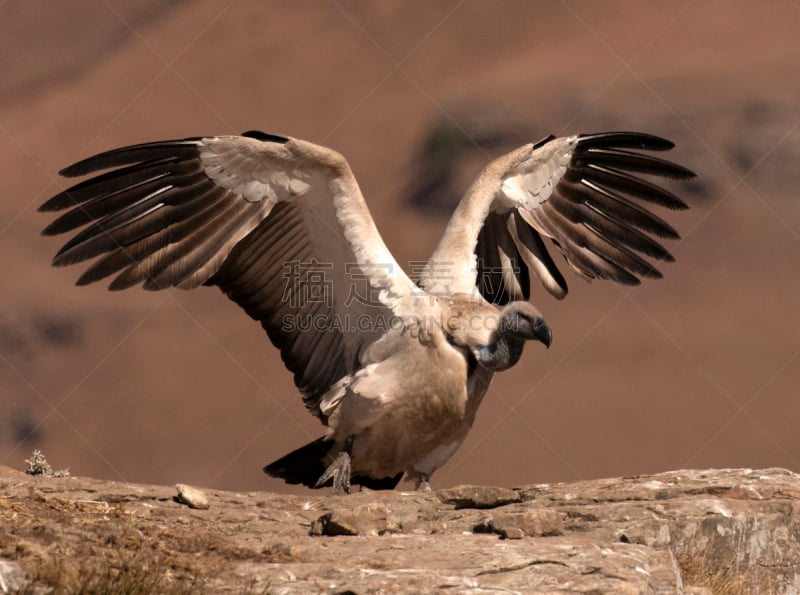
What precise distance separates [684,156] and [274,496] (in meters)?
22.9

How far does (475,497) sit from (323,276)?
9.20ft

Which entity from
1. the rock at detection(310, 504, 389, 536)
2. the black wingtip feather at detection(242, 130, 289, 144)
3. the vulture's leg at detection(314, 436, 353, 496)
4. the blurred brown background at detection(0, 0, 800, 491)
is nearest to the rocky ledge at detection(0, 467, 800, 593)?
the rock at detection(310, 504, 389, 536)

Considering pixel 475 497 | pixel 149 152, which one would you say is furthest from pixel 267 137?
pixel 475 497

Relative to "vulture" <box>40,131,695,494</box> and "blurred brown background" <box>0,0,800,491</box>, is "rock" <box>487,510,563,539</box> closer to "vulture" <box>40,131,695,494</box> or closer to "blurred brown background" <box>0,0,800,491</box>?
"vulture" <box>40,131,695,494</box>

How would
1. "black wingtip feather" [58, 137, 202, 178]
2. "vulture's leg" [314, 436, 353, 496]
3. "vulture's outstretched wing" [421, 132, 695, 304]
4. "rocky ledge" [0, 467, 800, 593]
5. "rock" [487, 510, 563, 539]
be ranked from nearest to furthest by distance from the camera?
"rocky ledge" [0, 467, 800, 593] < "rock" [487, 510, 563, 539] < "black wingtip feather" [58, 137, 202, 178] < "vulture's leg" [314, 436, 353, 496] < "vulture's outstretched wing" [421, 132, 695, 304]

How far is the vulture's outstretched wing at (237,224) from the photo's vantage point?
891 cm

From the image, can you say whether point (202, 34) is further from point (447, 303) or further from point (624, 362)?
point (447, 303)

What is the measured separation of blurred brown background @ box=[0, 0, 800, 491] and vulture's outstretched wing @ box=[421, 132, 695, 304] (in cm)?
1003

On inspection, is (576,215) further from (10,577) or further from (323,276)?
(10,577)

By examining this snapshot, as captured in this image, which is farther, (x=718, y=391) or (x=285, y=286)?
(x=718, y=391)

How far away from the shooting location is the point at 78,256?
890 cm

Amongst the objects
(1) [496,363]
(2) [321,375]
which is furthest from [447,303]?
(2) [321,375]

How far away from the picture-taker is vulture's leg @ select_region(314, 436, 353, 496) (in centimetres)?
919

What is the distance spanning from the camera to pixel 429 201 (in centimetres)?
2983
